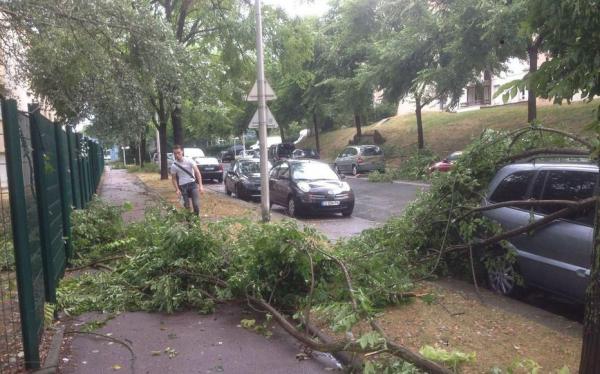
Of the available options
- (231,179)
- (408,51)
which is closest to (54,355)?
(231,179)

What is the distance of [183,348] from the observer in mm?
4727

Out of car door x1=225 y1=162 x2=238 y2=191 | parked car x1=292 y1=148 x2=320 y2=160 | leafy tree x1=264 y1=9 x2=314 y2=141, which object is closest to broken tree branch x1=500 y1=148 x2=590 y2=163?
car door x1=225 y1=162 x2=238 y2=191

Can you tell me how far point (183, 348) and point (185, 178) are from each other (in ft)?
22.7

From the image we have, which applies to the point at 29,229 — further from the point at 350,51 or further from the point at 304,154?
the point at 304,154

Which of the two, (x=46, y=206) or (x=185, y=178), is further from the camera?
(x=185, y=178)

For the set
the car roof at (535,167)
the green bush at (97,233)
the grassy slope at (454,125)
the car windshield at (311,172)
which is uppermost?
the grassy slope at (454,125)

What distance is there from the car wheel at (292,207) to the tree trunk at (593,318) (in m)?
11.2

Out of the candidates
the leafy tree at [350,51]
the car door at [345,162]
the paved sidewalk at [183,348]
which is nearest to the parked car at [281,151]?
the leafy tree at [350,51]

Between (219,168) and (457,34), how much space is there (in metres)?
13.5

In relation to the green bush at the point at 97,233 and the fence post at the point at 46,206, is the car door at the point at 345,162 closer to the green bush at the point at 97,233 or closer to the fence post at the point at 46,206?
the green bush at the point at 97,233

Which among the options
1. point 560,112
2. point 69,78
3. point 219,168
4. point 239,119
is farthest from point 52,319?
point 239,119

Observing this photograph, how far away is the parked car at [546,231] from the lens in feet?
17.0

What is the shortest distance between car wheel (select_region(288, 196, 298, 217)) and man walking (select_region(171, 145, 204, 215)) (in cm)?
332

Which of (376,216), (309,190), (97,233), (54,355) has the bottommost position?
(376,216)
